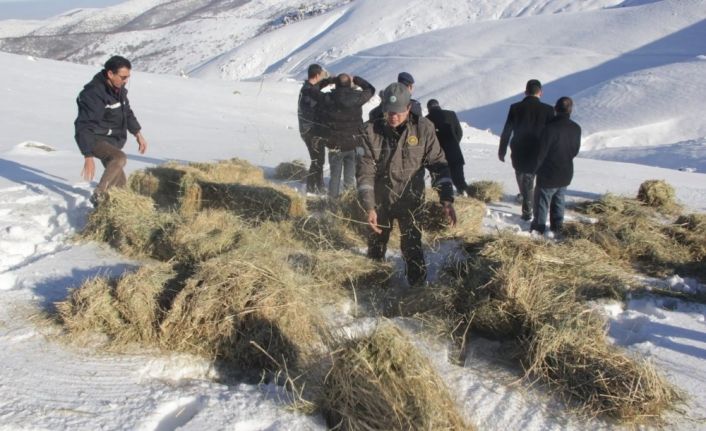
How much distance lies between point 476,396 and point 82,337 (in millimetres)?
2342

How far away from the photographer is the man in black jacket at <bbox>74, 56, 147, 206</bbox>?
5414mm

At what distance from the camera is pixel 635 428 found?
2879mm

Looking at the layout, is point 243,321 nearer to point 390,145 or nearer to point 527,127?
point 390,145

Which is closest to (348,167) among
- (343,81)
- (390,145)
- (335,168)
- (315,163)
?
(335,168)

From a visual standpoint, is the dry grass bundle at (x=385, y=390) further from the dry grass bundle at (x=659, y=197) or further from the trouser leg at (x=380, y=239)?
the dry grass bundle at (x=659, y=197)

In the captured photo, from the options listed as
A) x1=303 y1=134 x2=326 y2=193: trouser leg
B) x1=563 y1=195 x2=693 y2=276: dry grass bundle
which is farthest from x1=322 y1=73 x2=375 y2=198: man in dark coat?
x1=563 y1=195 x2=693 y2=276: dry grass bundle

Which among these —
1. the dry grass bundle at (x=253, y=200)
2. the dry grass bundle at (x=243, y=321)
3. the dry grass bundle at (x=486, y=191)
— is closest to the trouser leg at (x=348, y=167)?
the dry grass bundle at (x=253, y=200)

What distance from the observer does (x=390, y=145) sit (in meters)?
4.21

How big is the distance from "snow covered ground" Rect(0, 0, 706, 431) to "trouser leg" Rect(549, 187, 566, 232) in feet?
1.60

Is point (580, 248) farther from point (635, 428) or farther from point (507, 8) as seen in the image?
point (507, 8)

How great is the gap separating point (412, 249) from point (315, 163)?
307cm

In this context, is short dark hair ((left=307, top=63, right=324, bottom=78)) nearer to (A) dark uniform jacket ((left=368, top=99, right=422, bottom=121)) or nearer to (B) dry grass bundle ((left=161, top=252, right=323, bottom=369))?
(A) dark uniform jacket ((left=368, top=99, right=422, bottom=121))

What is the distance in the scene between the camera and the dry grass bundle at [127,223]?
4.73 meters

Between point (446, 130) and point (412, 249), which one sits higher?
point (446, 130)
